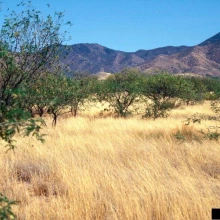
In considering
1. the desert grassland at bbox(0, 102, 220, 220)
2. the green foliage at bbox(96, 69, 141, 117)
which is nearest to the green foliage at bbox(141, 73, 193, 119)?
the green foliage at bbox(96, 69, 141, 117)

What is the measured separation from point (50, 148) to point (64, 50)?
4260mm

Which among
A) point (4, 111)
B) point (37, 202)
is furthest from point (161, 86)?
point (4, 111)

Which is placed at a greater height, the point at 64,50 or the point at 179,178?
the point at 64,50

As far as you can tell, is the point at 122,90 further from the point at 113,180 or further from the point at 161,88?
the point at 113,180

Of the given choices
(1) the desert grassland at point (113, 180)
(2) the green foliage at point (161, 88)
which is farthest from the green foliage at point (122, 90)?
(1) the desert grassland at point (113, 180)

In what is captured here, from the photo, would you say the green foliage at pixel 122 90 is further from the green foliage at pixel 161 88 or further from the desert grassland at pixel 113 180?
the desert grassland at pixel 113 180

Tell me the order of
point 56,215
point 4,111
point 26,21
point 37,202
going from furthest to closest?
point 26,21, point 37,202, point 56,215, point 4,111

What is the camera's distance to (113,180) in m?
6.88

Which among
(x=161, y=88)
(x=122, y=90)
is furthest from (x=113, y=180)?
(x=161, y=88)

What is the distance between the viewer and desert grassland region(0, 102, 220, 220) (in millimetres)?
5383

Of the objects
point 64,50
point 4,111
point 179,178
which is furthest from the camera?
point 64,50

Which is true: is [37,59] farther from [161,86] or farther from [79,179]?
[161,86]

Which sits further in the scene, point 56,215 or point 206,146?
point 206,146

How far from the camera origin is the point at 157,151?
1037 centimetres
